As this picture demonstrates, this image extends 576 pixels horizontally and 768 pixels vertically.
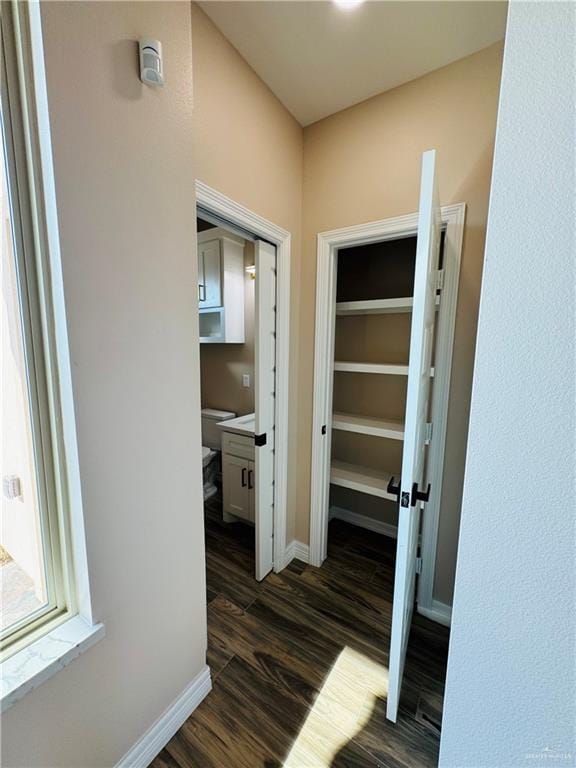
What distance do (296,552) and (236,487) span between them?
0.66 meters

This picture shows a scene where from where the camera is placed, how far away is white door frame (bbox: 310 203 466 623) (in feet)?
4.90

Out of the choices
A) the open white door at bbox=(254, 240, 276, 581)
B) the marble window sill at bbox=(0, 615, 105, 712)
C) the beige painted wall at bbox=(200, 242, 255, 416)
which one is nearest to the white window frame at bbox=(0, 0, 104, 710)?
the marble window sill at bbox=(0, 615, 105, 712)

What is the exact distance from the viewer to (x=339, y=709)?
124cm

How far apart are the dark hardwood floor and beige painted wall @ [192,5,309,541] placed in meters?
1.20

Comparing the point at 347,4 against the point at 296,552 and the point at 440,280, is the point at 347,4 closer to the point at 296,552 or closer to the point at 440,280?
the point at 440,280

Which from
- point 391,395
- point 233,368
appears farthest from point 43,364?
point 233,368

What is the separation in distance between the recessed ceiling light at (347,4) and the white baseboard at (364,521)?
2866mm

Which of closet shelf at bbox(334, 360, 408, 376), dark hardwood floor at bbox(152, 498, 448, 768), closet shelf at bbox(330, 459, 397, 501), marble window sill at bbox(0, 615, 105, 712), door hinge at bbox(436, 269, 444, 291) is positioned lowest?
dark hardwood floor at bbox(152, 498, 448, 768)

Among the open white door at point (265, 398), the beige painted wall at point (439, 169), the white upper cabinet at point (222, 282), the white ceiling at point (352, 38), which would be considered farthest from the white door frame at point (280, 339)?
the white upper cabinet at point (222, 282)

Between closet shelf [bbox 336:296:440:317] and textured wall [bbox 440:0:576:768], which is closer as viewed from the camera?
textured wall [bbox 440:0:576:768]

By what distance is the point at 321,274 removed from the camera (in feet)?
5.97

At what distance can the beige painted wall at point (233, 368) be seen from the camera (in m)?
2.88

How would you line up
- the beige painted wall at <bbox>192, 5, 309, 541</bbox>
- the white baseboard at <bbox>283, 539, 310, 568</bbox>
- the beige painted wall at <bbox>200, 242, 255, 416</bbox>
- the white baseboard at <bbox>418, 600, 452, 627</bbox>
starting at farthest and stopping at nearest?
the beige painted wall at <bbox>200, 242, 255, 416</bbox> < the white baseboard at <bbox>283, 539, 310, 568</bbox> < the white baseboard at <bbox>418, 600, 452, 627</bbox> < the beige painted wall at <bbox>192, 5, 309, 541</bbox>

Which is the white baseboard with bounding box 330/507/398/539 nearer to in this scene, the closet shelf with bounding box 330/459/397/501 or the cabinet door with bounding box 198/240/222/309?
the closet shelf with bounding box 330/459/397/501
